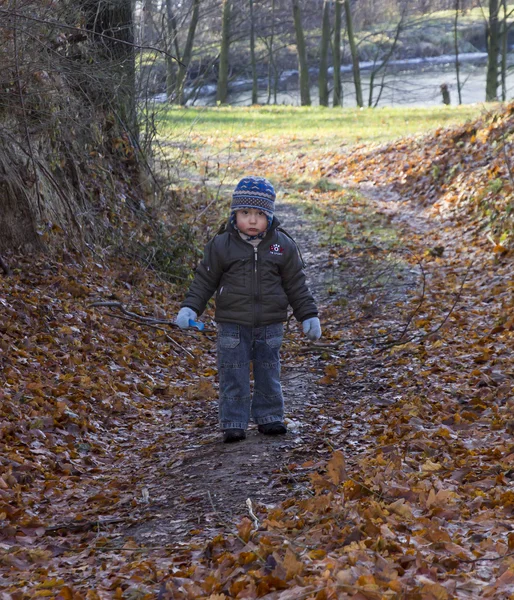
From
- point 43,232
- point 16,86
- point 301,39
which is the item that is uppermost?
point 301,39

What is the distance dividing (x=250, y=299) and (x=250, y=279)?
15cm

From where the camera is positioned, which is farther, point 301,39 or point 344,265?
point 301,39

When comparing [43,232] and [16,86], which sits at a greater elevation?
[16,86]

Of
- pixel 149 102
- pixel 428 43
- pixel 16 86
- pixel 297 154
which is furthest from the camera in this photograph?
pixel 428 43

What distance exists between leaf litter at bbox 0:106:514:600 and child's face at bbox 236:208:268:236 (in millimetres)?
1555

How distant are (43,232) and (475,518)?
583cm

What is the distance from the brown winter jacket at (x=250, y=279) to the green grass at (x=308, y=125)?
13.6 metres

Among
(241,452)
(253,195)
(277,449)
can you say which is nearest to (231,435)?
(241,452)

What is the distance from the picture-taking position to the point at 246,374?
579 cm

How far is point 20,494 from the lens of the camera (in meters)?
4.73

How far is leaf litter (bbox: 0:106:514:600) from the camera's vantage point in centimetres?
342

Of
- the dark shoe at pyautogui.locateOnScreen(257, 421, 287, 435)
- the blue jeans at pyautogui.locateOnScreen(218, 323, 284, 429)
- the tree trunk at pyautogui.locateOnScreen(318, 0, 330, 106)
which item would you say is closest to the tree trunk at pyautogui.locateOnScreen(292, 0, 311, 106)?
the tree trunk at pyautogui.locateOnScreen(318, 0, 330, 106)

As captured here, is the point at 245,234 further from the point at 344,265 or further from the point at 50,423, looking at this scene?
the point at 344,265

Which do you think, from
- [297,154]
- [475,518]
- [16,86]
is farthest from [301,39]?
[475,518]
